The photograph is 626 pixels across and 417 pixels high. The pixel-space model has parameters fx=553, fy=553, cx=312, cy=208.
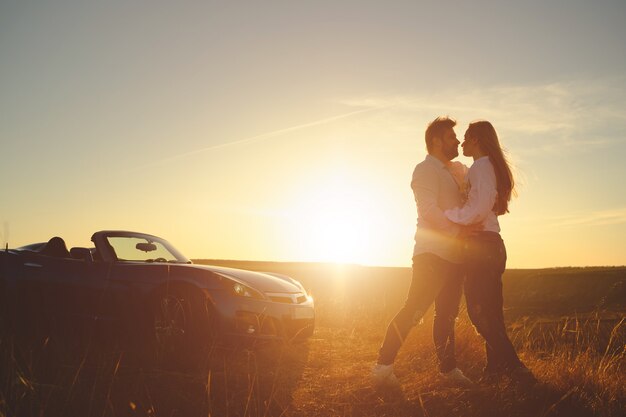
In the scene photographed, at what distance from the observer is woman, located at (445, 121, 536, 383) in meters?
4.31

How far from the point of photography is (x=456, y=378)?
15.7 feet

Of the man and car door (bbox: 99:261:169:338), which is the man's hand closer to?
the man

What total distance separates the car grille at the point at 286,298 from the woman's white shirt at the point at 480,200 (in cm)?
228

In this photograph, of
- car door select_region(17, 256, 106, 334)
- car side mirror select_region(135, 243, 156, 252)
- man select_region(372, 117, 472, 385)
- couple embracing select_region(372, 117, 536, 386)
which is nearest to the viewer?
couple embracing select_region(372, 117, 536, 386)

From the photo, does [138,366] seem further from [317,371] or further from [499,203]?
[499,203]

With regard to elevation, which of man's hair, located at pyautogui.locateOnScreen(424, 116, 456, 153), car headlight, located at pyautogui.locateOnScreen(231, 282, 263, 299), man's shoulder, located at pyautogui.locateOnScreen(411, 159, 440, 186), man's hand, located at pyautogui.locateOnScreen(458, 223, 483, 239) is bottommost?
car headlight, located at pyautogui.locateOnScreen(231, 282, 263, 299)

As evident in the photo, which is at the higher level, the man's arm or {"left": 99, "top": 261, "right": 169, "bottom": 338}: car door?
the man's arm

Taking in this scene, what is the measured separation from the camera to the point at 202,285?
18.4ft

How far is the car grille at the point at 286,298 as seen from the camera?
19.3ft

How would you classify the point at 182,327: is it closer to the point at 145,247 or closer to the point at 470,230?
the point at 145,247

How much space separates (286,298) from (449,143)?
8.27ft

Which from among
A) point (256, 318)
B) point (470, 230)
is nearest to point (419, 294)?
point (470, 230)

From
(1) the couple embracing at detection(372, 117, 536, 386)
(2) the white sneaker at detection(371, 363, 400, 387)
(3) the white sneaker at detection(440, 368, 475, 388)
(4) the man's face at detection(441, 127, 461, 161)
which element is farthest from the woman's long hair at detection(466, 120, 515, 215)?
(2) the white sneaker at detection(371, 363, 400, 387)

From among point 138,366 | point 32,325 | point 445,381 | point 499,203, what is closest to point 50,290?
point 32,325
